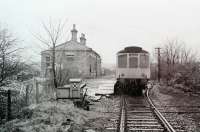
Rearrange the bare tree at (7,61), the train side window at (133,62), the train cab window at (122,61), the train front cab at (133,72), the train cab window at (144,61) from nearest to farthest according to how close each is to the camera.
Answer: the bare tree at (7,61), the train front cab at (133,72), the train side window at (133,62), the train cab window at (144,61), the train cab window at (122,61)

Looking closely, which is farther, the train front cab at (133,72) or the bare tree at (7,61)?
the train front cab at (133,72)

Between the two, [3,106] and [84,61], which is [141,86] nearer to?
[3,106]

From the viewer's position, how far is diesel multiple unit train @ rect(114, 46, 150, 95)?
18.5 metres

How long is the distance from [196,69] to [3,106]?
16.8 m

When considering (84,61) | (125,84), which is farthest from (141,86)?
(84,61)

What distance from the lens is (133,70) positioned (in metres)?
18.5

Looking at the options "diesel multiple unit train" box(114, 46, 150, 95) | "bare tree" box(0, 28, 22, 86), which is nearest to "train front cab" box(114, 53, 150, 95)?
"diesel multiple unit train" box(114, 46, 150, 95)

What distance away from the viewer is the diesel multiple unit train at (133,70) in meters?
18.5

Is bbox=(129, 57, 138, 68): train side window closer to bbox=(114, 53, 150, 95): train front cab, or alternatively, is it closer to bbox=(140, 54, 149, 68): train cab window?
bbox=(114, 53, 150, 95): train front cab

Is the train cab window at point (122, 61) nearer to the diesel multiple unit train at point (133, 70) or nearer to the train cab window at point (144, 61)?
the diesel multiple unit train at point (133, 70)

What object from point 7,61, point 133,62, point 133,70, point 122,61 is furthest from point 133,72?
point 7,61

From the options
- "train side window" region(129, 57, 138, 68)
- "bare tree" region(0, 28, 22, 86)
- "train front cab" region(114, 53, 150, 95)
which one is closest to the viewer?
"bare tree" region(0, 28, 22, 86)

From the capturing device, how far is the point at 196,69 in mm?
21750

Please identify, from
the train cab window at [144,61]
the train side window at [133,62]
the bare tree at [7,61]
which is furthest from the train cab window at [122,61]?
the bare tree at [7,61]
